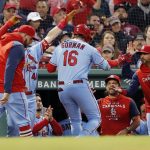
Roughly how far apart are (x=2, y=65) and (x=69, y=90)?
3.08 ft

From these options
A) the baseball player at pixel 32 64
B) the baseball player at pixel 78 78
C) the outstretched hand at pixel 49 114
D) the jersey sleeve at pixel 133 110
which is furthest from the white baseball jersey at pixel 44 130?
the jersey sleeve at pixel 133 110

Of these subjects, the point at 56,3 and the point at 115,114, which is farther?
the point at 56,3

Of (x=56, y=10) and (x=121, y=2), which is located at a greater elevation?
(x=121, y=2)

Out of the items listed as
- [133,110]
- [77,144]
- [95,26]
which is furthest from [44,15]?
[77,144]

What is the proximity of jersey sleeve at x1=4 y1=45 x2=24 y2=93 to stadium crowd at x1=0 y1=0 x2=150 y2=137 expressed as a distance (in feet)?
0.76

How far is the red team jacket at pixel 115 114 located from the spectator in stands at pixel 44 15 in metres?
2.49

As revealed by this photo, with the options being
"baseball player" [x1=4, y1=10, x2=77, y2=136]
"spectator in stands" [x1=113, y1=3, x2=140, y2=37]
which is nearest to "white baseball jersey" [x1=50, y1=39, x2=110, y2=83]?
"baseball player" [x1=4, y1=10, x2=77, y2=136]

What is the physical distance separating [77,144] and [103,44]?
721 cm

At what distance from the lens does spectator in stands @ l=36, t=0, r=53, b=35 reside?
1340cm

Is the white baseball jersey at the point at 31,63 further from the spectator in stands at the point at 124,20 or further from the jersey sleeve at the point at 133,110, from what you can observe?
the spectator in stands at the point at 124,20

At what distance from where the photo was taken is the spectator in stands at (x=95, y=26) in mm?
13323

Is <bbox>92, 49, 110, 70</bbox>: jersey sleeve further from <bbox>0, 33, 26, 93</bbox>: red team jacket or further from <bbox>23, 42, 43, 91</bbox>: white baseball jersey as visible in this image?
<bbox>0, 33, 26, 93</bbox>: red team jacket

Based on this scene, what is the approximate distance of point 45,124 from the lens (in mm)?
10922

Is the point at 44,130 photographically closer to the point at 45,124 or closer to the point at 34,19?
the point at 45,124
